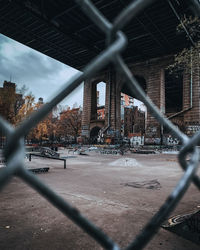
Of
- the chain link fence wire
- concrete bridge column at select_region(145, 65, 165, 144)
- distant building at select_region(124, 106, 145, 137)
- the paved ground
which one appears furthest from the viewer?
distant building at select_region(124, 106, 145, 137)

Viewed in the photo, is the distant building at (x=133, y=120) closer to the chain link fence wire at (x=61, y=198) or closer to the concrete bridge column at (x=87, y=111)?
the concrete bridge column at (x=87, y=111)

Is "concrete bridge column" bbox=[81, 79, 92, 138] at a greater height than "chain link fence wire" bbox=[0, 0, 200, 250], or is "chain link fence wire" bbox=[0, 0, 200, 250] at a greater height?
"concrete bridge column" bbox=[81, 79, 92, 138]

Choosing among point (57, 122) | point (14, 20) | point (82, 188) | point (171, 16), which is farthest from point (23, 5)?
point (57, 122)

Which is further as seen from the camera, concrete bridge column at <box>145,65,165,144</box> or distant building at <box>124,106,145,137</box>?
distant building at <box>124,106,145,137</box>

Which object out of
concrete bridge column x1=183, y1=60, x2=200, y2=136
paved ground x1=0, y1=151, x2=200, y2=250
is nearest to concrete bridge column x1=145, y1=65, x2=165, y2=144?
concrete bridge column x1=183, y1=60, x2=200, y2=136

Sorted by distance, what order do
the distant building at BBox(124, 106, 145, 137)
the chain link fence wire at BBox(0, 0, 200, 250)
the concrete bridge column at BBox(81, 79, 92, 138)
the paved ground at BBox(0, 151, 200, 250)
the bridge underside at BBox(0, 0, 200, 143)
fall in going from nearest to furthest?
the chain link fence wire at BBox(0, 0, 200, 250), the paved ground at BBox(0, 151, 200, 250), the bridge underside at BBox(0, 0, 200, 143), the concrete bridge column at BBox(81, 79, 92, 138), the distant building at BBox(124, 106, 145, 137)

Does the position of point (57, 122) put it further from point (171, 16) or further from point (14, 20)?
point (171, 16)

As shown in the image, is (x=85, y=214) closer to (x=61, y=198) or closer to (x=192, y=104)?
(x=61, y=198)

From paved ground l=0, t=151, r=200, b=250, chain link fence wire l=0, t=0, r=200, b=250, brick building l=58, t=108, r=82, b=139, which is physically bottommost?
paved ground l=0, t=151, r=200, b=250

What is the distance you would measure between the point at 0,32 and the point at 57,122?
2677 cm

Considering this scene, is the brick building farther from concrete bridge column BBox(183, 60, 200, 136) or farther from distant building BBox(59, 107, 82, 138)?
concrete bridge column BBox(183, 60, 200, 136)

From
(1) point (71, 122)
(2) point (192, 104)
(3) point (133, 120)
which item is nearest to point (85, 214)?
(2) point (192, 104)

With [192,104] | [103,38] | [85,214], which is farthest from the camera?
[103,38]

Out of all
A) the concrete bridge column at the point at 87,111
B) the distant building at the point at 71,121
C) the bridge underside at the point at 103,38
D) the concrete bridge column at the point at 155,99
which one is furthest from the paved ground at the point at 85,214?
the distant building at the point at 71,121
